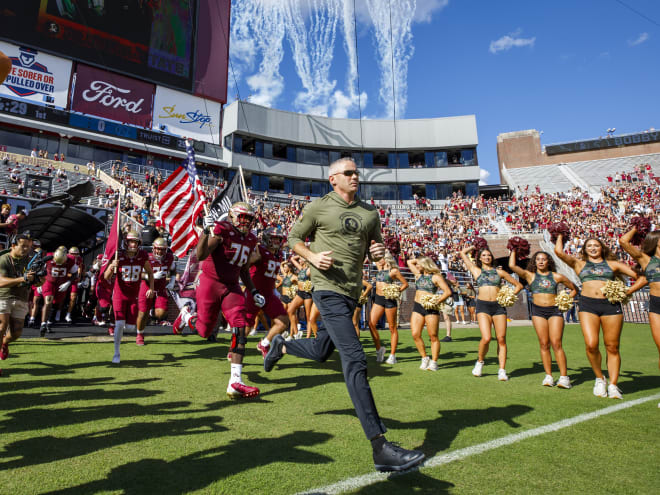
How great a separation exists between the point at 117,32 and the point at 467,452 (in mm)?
52400

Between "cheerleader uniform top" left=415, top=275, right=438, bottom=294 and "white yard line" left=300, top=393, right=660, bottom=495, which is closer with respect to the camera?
→ "white yard line" left=300, top=393, right=660, bottom=495

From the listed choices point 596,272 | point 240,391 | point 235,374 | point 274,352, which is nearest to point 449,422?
point 274,352

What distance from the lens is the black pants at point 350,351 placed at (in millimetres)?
3255

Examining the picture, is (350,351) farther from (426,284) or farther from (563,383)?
(426,284)

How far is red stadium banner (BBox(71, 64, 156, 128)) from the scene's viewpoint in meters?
40.9

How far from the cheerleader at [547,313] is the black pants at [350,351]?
14.9 feet

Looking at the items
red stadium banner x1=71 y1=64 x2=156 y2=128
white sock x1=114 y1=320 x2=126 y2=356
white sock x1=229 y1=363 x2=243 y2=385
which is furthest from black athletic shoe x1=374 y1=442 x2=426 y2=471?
red stadium banner x1=71 y1=64 x2=156 y2=128

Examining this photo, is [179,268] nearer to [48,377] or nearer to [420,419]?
[48,377]

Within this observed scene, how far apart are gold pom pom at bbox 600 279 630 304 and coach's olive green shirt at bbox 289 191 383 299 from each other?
165 inches

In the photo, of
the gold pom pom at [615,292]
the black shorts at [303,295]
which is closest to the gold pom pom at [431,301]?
the gold pom pom at [615,292]

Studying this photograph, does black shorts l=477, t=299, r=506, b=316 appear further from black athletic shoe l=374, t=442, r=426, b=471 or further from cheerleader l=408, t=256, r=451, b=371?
black athletic shoe l=374, t=442, r=426, b=471

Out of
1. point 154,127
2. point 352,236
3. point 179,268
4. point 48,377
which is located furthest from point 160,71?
point 352,236

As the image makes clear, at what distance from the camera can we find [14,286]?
6.59 metres

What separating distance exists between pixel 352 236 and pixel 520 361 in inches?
292
